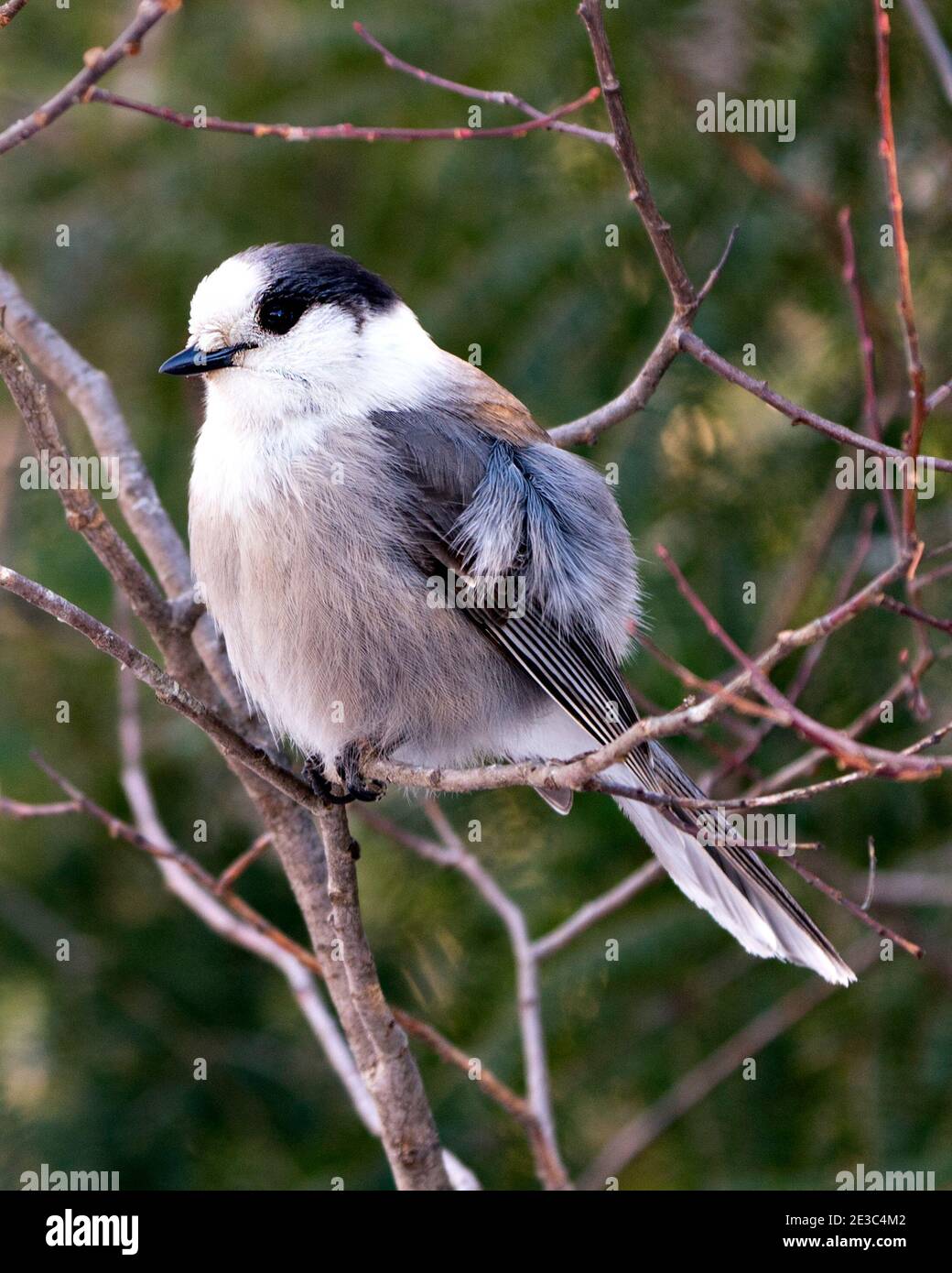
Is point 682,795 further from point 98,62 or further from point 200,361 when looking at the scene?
point 98,62

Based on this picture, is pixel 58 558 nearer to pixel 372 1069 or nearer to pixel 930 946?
pixel 372 1069

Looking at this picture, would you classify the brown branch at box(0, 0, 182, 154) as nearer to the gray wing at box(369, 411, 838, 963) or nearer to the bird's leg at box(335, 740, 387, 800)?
the gray wing at box(369, 411, 838, 963)

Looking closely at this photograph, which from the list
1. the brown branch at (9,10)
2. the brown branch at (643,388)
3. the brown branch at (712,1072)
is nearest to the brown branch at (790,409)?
the brown branch at (643,388)

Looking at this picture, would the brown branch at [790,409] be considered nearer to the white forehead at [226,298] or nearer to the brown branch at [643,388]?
the brown branch at [643,388]

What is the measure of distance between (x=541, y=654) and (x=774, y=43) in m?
2.20

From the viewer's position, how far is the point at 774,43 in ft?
14.1

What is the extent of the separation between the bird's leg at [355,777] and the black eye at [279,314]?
949 millimetres

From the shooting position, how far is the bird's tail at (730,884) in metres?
3.16

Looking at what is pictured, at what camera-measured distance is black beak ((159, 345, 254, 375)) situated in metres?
3.20

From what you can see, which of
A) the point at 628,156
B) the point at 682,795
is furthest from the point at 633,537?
the point at 628,156

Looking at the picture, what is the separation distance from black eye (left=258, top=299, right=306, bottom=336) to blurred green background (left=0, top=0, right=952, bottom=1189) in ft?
3.72

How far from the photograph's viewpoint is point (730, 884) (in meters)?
3.32

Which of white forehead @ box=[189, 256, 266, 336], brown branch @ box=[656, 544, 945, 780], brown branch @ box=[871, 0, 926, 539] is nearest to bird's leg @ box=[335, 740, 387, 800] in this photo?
white forehead @ box=[189, 256, 266, 336]

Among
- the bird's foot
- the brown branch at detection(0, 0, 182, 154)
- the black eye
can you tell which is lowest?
the bird's foot
